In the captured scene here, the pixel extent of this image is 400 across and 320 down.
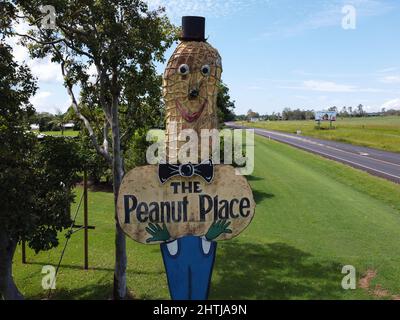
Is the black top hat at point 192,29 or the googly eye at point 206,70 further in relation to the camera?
the black top hat at point 192,29

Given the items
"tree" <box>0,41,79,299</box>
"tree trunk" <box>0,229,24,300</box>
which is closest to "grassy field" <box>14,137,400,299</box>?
"tree trunk" <box>0,229,24,300</box>

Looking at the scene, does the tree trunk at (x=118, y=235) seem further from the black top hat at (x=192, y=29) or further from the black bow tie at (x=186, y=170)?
the black bow tie at (x=186, y=170)

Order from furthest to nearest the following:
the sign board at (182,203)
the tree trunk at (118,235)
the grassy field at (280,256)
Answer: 1. the grassy field at (280,256)
2. the tree trunk at (118,235)
3. the sign board at (182,203)

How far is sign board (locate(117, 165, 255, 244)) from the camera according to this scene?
6.58 metres

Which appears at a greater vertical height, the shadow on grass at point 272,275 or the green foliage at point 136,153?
the green foliage at point 136,153

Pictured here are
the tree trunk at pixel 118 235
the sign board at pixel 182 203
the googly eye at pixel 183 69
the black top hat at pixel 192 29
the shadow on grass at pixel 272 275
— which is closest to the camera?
the sign board at pixel 182 203

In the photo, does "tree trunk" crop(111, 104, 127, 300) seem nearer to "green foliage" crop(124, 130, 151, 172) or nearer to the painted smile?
the painted smile

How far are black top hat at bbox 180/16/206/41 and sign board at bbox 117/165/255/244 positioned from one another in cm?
216

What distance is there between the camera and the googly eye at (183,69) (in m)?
6.75

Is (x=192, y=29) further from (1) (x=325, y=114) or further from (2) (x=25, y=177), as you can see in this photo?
(1) (x=325, y=114)

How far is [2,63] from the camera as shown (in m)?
7.79

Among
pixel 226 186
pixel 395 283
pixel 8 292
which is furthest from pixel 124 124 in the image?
pixel 395 283

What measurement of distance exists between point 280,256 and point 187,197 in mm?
7857

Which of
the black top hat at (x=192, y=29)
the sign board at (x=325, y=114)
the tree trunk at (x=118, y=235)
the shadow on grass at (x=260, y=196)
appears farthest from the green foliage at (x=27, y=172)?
the sign board at (x=325, y=114)
